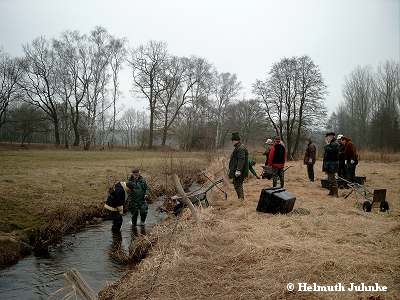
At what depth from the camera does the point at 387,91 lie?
63594mm

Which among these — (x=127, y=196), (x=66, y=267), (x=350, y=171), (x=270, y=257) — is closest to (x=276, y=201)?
(x=270, y=257)

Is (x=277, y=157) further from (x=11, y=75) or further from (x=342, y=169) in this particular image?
(x=11, y=75)

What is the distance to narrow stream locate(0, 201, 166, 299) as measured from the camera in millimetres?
7453

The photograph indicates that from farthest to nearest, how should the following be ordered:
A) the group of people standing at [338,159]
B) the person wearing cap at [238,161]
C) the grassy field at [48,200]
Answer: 1. the group of people standing at [338,159]
2. the person wearing cap at [238,161]
3. the grassy field at [48,200]

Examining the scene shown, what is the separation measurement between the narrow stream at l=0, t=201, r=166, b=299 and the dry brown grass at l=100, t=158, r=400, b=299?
3.52 feet

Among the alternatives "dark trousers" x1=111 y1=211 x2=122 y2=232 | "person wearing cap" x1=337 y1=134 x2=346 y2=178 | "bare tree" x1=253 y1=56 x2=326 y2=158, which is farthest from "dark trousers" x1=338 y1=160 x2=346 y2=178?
"bare tree" x1=253 y1=56 x2=326 y2=158

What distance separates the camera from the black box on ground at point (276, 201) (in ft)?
31.9

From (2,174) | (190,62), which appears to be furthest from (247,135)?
(2,174)

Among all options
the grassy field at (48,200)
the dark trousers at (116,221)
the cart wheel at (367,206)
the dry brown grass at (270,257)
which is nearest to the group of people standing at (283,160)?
the dry brown grass at (270,257)

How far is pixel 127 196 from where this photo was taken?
1168 cm

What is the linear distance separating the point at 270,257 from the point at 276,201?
3.42 m

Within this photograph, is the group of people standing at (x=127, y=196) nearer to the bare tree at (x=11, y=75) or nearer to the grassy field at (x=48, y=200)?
the grassy field at (x=48, y=200)

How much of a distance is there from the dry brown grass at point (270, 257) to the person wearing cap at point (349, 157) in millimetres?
4990

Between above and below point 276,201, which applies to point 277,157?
above
